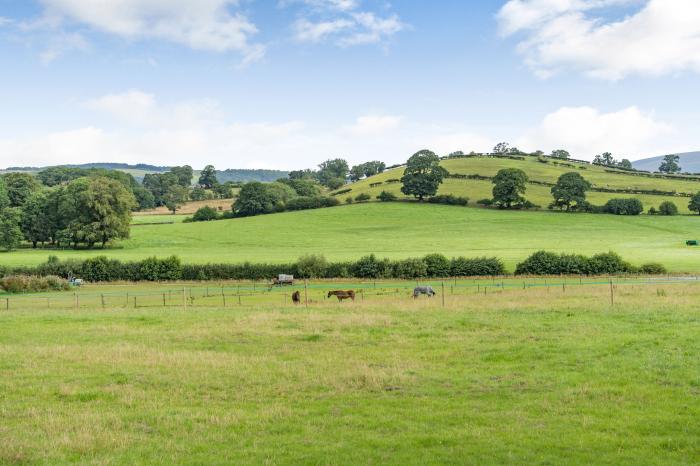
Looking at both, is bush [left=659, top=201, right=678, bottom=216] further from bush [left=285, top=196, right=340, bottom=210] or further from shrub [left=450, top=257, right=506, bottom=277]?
shrub [left=450, top=257, right=506, bottom=277]

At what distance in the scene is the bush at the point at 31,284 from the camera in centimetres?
6012

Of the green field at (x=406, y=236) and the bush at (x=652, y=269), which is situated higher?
the green field at (x=406, y=236)

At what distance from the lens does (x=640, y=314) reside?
2922cm

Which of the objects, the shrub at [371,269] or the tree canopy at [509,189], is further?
the tree canopy at [509,189]

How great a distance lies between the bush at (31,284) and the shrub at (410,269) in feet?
111

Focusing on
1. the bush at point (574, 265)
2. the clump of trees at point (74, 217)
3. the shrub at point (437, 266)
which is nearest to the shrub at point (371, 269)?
the shrub at point (437, 266)

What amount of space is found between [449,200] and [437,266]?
7198 cm

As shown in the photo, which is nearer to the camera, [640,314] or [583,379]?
[583,379]

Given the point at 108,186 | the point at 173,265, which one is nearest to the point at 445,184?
the point at 108,186

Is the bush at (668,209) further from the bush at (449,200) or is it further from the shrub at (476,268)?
the shrub at (476,268)

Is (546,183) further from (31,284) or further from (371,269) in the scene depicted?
(31,284)

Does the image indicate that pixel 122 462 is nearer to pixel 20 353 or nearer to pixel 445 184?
pixel 20 353

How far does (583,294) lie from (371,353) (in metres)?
24.5

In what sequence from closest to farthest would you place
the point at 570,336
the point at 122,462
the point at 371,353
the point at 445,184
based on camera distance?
the point at 122,462 → the point at 371,353 → the point at 570,336 → the point at 445,184
